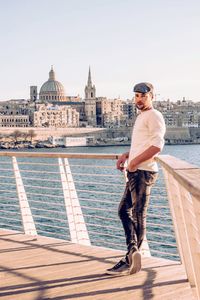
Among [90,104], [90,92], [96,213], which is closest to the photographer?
[96,213]

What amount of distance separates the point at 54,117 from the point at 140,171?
11071 centimetres

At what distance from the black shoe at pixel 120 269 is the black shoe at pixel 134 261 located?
40 millimetres

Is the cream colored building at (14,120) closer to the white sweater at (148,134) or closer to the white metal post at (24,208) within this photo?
the white metal post at (24,208)

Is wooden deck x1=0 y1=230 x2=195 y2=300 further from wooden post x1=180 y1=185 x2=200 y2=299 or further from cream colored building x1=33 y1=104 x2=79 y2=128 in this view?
cream colored building x1=33 y1=104 x2=79 y2=128

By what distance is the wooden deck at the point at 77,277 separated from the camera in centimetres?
283

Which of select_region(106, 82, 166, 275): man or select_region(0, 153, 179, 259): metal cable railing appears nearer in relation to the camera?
select_region(106, 82, 166, 275): man

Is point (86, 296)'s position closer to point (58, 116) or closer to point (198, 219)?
point (198, 219)

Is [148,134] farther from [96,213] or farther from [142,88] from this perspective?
[96,213]

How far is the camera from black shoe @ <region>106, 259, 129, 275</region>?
3143mm

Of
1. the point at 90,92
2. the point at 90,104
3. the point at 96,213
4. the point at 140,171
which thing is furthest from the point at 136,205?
the point at 90,92

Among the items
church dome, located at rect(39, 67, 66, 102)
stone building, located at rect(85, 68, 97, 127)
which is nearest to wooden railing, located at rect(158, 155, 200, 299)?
stone building, located at rect(85, 68, 97, 127)

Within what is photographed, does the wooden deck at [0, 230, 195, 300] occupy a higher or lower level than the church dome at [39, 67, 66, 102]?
lower

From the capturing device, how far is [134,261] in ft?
10.3

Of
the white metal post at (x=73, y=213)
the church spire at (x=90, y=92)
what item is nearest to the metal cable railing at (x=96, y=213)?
the white metal post at (x=73, y=213)
